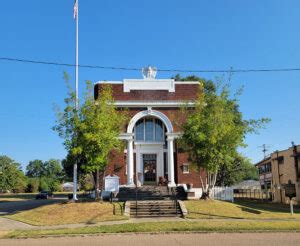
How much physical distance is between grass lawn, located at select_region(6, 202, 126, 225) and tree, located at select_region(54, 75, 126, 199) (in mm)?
2623

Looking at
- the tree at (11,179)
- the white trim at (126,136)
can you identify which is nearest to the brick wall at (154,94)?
the white trim at (126,136)

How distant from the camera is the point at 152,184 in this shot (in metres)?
31.5

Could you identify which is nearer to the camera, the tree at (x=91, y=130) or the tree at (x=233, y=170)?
the tree at (x=91, y=130)

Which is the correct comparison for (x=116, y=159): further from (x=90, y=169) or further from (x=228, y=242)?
(x=228, y=242)

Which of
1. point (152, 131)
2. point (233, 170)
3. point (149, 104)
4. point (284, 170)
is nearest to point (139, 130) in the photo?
point (152, 131)

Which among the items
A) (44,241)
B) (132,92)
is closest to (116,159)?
(132,92)

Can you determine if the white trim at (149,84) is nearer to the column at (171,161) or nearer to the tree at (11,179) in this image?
the column at (171,161)

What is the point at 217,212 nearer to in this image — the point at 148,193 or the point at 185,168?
the point at 148,193

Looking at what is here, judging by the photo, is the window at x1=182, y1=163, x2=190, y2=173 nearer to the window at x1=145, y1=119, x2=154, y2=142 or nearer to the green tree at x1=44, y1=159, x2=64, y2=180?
the window at x1=145, y1=119, x2=154, y2=142

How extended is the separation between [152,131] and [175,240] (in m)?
18.4

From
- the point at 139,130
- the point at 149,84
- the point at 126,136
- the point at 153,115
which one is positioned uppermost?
the point at 149,84

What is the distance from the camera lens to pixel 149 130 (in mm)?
31984

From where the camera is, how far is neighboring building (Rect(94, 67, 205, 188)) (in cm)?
3027

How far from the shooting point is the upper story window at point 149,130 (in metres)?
31.8
